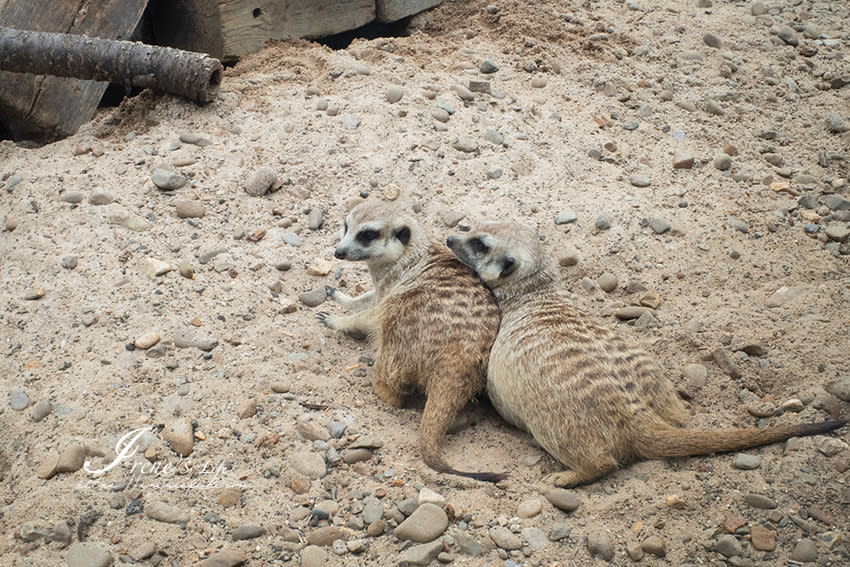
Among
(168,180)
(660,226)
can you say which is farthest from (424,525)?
(168,180)

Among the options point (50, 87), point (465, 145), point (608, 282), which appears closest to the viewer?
point (608, 282)

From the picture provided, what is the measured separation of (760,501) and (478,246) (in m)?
1.28

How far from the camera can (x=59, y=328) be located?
113 inches

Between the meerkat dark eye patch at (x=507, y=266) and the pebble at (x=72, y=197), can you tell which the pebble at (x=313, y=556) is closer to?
the meerkat dark eye patch at (x=507, y=266)

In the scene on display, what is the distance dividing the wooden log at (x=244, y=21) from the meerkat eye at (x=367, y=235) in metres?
1.94

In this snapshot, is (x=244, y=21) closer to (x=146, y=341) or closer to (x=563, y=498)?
(x=146, y=341)

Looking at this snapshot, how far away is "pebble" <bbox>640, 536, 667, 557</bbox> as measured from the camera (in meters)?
2.11

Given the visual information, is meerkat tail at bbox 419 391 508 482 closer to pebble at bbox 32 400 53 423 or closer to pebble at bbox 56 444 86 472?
pebble at bbox 56 444 86 472

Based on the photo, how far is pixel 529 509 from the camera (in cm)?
228

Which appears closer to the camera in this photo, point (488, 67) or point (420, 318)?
point (420, 318)

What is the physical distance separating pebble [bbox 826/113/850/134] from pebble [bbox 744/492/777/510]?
254 cm

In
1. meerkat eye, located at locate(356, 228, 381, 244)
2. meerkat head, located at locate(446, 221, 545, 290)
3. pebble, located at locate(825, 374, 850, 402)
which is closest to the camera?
pebble, located at locate(825, 374, 850, 402)

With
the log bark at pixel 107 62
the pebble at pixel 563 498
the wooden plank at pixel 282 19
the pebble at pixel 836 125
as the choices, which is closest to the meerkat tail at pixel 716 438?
the pebble at pixel 563 498

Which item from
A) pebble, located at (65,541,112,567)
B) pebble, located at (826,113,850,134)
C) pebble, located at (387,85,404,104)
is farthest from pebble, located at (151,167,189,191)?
pebble, located at (826,113,850,134)
